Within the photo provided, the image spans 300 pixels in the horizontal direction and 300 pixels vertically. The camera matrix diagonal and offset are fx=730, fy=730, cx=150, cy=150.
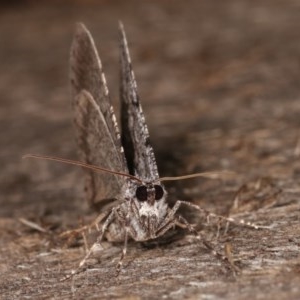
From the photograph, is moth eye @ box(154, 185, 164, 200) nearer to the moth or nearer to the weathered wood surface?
the moth

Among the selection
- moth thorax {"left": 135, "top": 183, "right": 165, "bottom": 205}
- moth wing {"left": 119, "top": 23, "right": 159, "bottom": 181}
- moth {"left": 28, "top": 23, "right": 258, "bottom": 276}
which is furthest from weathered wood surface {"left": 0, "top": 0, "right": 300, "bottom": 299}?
moth wing {"left": 119, "top": 23, "right": 159, "bottom": 181}

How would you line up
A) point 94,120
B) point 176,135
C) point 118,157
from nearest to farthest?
point 118,157 → point 94,120 → point 176,135

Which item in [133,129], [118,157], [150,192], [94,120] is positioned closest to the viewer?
[150,192]

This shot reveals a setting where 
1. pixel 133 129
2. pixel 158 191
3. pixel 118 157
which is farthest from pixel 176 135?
pixel 158 191

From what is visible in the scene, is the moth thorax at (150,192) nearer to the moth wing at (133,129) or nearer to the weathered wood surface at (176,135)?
the moth wing at (133,129)

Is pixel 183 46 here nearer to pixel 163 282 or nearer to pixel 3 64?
pixel 3 64

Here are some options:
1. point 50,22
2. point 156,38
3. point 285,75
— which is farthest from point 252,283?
point 50,22

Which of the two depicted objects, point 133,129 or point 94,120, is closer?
point 133,129

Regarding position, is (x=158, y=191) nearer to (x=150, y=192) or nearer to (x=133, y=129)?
(x=150, y=192)
